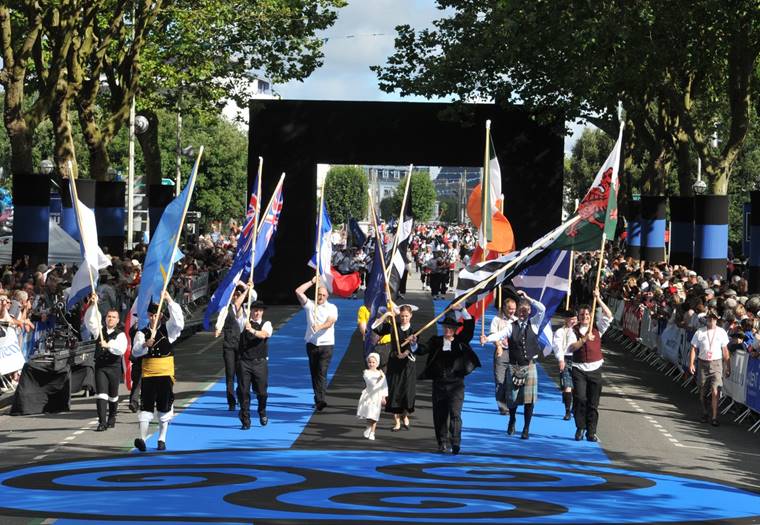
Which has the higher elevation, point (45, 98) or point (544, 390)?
point (45, 98)

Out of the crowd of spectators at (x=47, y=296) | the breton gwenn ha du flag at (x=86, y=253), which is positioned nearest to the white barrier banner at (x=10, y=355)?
the crowd of spectators at (x=47, y=296)

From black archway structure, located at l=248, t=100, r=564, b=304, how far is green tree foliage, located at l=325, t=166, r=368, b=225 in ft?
376

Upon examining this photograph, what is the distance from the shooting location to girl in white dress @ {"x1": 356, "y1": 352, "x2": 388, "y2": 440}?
59.4ft

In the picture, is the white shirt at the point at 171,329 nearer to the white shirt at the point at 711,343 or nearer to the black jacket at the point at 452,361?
the black jacket at the point at 452,361

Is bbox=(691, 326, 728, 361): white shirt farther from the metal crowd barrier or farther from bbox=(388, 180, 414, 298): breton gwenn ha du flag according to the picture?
bbox=(388, 180, 414, 298): breton gwenn ha du flag

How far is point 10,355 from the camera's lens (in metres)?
21.8

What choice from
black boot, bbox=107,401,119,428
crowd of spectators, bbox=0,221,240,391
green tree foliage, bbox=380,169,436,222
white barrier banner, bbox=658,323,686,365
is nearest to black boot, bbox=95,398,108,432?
black boot, bbox=107,401,119,428

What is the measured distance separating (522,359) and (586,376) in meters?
0.84

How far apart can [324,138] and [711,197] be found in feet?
42.0

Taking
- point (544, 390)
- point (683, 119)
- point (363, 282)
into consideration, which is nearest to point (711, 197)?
point (683, 119)

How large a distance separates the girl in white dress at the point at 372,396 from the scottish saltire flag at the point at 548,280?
8.38 feet

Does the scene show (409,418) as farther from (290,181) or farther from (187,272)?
(290,181)

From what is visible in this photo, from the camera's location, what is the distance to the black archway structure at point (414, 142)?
43.3 metres

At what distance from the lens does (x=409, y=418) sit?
20234mm
